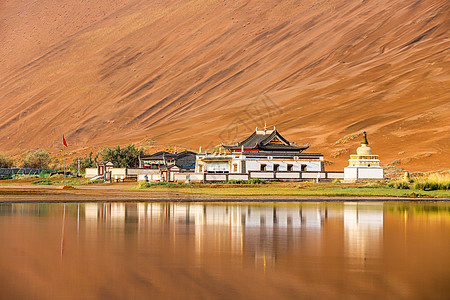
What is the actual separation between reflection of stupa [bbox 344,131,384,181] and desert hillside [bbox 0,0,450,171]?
2776 centimetres

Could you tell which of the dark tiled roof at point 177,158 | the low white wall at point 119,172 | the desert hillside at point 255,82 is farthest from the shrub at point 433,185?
the desert hillside at point 255,82

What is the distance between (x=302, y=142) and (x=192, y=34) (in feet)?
262

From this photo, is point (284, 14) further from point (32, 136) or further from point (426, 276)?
point (426, 276)

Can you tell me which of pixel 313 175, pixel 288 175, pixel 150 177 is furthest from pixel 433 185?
pixel 150 177

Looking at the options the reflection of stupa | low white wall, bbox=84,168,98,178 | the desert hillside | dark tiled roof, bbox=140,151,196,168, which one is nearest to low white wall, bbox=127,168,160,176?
dark tiled roof, bbox=140,151,196,168

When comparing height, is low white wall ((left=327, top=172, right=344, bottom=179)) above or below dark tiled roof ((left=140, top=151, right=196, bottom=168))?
below

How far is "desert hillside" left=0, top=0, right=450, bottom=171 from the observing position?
115500 mm

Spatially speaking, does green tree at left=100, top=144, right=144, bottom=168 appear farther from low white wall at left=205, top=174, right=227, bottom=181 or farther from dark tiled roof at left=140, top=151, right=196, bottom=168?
low white wall at left=205, top=174, right=227, bottom=181

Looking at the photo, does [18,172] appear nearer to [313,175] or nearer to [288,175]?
[288,175]

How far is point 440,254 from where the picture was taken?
16891 millimetres

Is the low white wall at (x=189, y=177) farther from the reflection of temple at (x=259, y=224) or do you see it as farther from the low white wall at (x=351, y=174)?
the reflection of temple at (x=259, y=224)

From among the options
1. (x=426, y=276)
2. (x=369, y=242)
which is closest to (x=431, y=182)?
(x=369, y=242)

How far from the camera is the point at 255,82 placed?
152m

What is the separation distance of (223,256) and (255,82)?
13721cm
